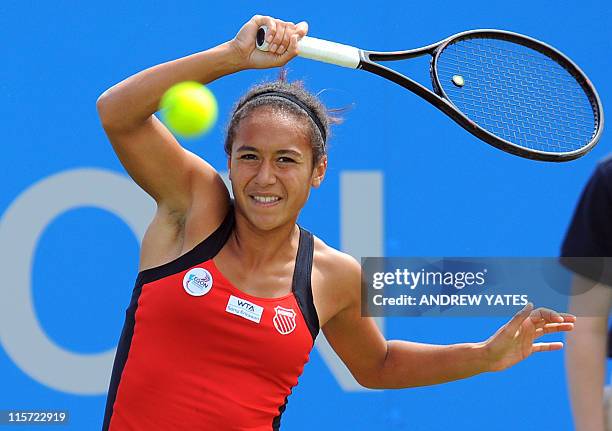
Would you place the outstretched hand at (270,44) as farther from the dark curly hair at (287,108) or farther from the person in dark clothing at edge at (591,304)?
the person in dark clothing at edge at (591,304)

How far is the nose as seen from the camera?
2.32m

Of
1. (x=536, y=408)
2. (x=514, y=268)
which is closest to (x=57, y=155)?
(x=514, y=268)

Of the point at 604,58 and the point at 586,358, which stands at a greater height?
the point at 604,58

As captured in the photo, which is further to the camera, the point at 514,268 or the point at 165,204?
the point at 514,268

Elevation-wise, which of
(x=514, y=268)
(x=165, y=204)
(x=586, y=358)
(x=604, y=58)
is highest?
(x=604, y=58)

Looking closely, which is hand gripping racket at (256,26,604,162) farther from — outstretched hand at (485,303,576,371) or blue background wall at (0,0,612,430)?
outstretched hand at (485,303,576,371)

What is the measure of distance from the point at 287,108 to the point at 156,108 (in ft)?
1.10

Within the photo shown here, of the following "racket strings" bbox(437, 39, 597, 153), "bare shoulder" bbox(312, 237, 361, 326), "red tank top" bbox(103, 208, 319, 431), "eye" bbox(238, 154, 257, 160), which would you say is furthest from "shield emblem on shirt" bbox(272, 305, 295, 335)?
"racket strings" bbox(437, 39, 597, 153)

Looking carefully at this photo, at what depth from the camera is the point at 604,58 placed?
3418 millimetres

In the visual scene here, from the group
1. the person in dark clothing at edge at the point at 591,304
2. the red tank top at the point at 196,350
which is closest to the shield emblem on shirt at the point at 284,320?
the red tank top at the point at 196,350

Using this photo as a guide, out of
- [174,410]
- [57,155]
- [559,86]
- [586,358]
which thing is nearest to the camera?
[586,358]

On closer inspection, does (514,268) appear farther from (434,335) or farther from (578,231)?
(578,231)

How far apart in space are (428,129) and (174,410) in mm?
1475

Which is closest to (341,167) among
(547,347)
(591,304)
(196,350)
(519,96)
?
(519,96)
